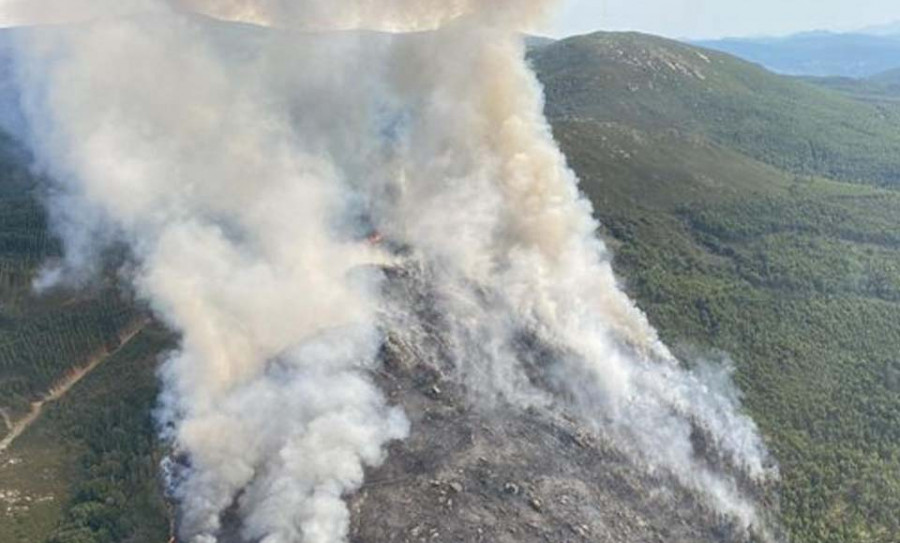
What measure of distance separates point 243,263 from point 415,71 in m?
29.3

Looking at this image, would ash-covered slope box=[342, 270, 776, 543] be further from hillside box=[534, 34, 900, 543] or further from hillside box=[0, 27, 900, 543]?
hillside box=[534, 34, 900, 543]

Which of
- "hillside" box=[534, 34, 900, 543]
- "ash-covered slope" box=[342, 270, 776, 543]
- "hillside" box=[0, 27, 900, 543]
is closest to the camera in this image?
"ash-covered slope" box=[342, 270, 776, 543]

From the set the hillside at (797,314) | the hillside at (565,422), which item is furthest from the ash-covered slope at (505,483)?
the hillside at (797,314)

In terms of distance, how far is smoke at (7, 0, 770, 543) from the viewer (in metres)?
82.9

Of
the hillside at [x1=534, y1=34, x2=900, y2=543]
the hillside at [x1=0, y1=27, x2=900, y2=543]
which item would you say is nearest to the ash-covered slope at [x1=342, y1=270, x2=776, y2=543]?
the hillside at [x1=0, y1=27, x2=900, y2=543]

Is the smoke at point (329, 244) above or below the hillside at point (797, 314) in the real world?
above

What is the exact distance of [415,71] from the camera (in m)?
112

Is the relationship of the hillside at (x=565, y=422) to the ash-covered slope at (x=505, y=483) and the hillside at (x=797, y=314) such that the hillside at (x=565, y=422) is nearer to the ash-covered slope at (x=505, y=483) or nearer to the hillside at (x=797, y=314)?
the ash-covered slope at (x=505, y=483)

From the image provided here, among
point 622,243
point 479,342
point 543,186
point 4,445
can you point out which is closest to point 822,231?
point 622,243

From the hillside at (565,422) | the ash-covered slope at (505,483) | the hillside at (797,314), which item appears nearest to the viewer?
the ash-covered slope at (505,483)

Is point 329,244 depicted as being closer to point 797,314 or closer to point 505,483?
point 505,483

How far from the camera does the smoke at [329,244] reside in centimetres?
8294

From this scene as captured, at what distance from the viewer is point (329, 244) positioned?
112750 mm

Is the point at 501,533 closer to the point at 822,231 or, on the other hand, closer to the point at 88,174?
the point at 88,174
